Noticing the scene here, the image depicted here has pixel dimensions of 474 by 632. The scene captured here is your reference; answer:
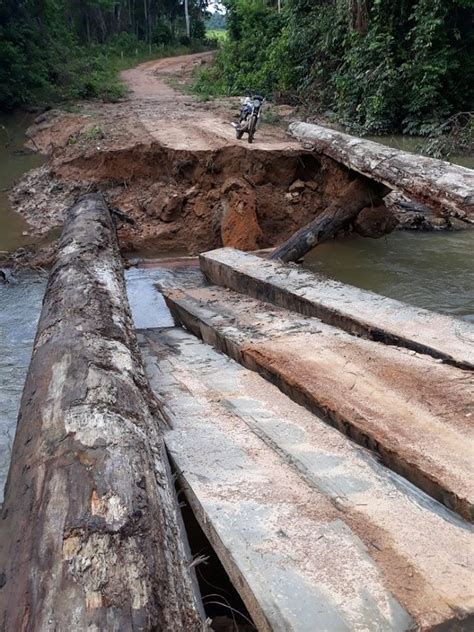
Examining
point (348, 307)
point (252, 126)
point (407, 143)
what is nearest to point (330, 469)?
point (348, 307)

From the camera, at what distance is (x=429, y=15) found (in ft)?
44.5

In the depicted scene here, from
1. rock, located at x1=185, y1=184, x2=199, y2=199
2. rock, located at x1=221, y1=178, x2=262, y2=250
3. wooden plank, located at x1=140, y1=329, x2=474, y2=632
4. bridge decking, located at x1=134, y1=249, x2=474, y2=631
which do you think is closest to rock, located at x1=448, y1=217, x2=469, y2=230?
rock, located at x1=221, y1=178, x2=262, y2=250

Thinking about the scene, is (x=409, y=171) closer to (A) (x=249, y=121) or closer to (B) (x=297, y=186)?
(B) (x=297, y=186)

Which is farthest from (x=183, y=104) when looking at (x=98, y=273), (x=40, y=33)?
(x=98, y=273)

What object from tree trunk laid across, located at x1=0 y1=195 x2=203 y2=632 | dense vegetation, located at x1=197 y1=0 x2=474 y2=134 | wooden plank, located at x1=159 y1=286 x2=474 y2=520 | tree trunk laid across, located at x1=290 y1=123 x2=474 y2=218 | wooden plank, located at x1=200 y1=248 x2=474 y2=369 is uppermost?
dense vegetation, located at x1=197 y1=0 x2=474 y2=134

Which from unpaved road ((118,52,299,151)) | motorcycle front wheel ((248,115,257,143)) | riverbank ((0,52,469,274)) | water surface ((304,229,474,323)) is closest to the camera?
water surface ((304,229,474,323))

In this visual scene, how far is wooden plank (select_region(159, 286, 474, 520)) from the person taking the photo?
2371mm

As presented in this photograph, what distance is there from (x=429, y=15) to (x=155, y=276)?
1044 centimetres

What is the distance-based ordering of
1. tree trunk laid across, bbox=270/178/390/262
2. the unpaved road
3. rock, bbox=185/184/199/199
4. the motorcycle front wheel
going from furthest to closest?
the unpaved road, the motorcycle front wheel, rock, bbox=185/184/199/199, tree trunk laid across, bbox=270/178/390/262

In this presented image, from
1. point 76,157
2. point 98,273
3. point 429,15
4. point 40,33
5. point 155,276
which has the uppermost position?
point 40,33

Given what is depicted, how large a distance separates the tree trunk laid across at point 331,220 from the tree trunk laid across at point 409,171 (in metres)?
0.40

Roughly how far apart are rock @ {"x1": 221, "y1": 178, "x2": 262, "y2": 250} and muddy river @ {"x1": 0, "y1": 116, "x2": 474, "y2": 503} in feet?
2.68

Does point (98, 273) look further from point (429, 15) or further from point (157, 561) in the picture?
point (429, 15)

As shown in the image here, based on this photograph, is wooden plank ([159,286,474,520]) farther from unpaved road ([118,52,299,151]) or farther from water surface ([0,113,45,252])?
unpaved road ([118,52,299,151])
